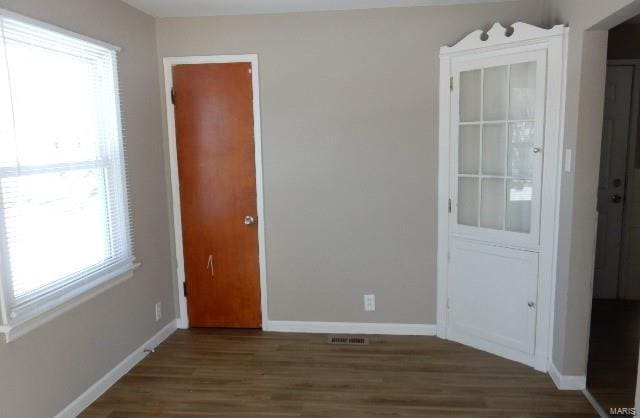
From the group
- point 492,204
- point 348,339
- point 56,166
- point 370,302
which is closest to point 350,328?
point 348,339

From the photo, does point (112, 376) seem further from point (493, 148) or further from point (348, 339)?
point (493, 148)

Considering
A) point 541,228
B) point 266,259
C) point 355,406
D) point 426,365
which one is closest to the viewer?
point 355,406

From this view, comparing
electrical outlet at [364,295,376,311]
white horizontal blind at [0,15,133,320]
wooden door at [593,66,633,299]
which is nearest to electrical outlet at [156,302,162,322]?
white horizontal blind at [0,15,133,320]

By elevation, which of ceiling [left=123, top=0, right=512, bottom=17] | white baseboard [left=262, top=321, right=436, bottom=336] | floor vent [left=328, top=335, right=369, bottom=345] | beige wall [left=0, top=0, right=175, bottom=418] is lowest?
floor vent [left=328, top=335, right=369, bottom=345]

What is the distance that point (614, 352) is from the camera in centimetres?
332

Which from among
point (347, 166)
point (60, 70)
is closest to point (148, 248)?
point (60, 70)

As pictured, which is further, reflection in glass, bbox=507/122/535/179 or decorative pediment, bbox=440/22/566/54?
reflection in glass, bbox=507/122/535/179

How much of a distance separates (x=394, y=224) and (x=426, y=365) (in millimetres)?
1050

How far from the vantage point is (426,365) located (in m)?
3.18

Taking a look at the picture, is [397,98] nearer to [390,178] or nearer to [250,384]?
[390,178]

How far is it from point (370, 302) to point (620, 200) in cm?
249

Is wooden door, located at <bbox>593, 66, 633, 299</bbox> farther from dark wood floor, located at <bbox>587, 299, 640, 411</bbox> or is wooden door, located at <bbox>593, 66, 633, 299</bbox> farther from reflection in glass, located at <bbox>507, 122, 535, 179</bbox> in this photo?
reflection in glass, located at <bbox>507, 122, 535, 179</bbox>

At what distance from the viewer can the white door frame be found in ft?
9.20

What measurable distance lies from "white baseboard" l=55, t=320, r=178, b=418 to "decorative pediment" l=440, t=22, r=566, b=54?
120 inches
